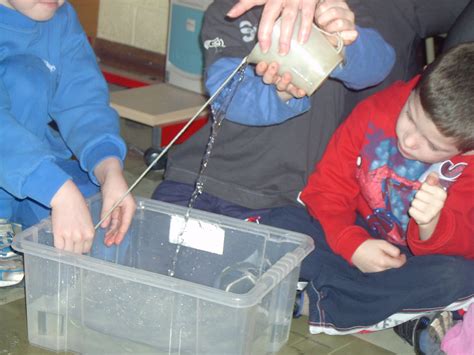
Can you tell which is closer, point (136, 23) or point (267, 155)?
point (267, 155)

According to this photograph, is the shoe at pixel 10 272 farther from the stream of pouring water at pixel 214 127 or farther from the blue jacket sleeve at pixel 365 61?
the blue jacket sleeve at pixel 365 61

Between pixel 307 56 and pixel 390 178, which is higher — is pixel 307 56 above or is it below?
above

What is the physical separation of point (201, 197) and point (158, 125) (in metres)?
0.75

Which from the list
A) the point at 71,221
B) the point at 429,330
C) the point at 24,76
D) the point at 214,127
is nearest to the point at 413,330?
the point at 429,330

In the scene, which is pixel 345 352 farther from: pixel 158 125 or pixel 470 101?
pixel 158 125

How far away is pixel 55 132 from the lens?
68.3 inches

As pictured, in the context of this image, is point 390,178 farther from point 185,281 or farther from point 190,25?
point 190,25

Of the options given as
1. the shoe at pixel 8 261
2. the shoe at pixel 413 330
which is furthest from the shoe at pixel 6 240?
the shoe at pixel 413 330

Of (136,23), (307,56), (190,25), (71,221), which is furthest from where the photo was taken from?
(136,23)

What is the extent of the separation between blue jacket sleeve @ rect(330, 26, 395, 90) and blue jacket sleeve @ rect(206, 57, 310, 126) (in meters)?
0.10

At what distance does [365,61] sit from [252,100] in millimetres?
214

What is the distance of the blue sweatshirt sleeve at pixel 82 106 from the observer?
153 cm

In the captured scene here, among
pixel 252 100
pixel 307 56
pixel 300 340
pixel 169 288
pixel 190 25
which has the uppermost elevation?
pixel 307 56

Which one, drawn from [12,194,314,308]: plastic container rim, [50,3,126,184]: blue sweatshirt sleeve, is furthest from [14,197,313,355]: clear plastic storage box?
[50,3,126,184]: blue sweatshirt sleeve
